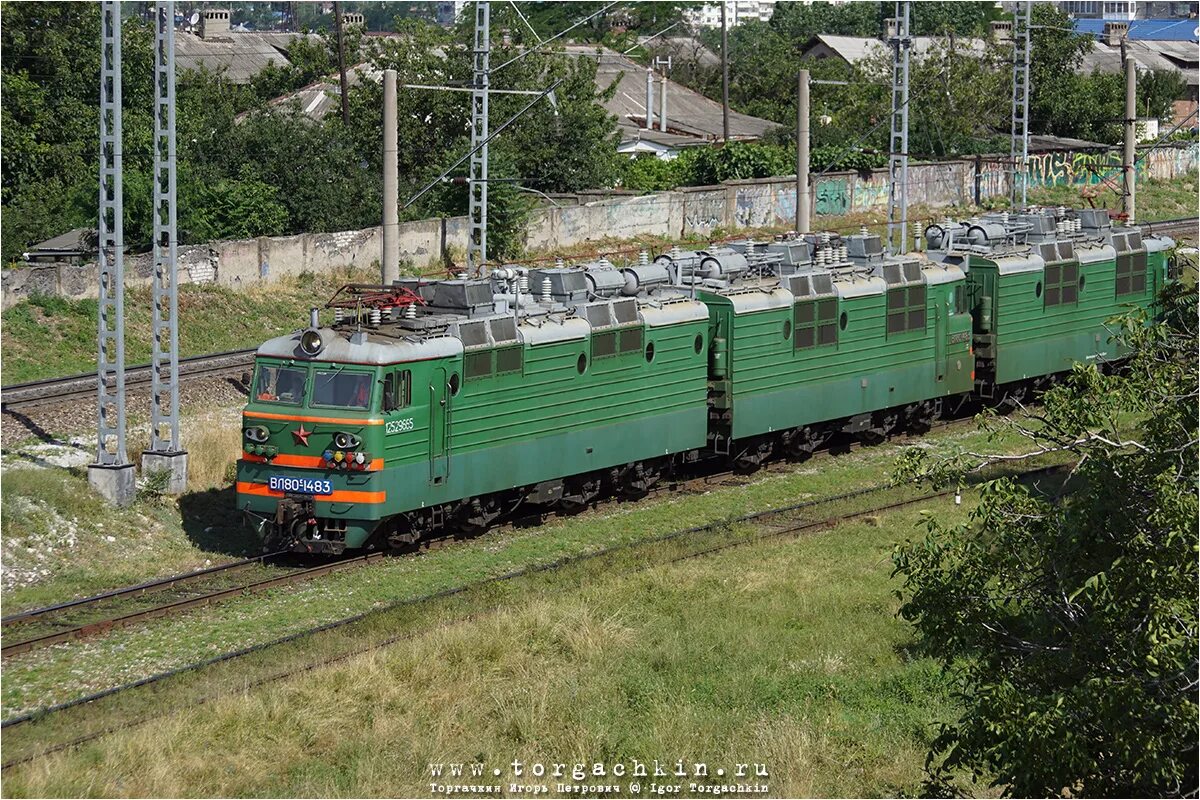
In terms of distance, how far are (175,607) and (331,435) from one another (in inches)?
121

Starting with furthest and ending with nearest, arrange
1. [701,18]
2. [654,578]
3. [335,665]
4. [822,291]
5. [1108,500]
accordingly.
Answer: [701,18], [822,291], [654,578], [335,665], [1108,500]

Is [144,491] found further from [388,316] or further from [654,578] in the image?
[654,578]

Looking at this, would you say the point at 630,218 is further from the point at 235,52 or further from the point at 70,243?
the point at 235,52

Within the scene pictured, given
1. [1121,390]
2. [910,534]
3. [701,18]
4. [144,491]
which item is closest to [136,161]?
[144,491]

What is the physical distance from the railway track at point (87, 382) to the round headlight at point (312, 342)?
8.85m

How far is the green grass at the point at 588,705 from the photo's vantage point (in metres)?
15.3

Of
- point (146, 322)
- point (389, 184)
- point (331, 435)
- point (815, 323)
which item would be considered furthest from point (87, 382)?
point (815, 323)

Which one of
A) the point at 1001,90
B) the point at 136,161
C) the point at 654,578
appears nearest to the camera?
the point at 654,578

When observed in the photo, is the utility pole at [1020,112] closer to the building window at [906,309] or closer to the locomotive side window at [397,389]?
the building window at [906,309]

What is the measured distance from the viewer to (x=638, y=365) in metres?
26.4

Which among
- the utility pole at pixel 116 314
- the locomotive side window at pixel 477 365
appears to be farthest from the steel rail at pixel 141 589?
the locomotive side window at pixel 477 365

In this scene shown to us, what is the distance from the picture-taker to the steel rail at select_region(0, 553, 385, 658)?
18875 mm

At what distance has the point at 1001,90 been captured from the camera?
75.1 meters

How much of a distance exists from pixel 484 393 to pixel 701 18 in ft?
553
